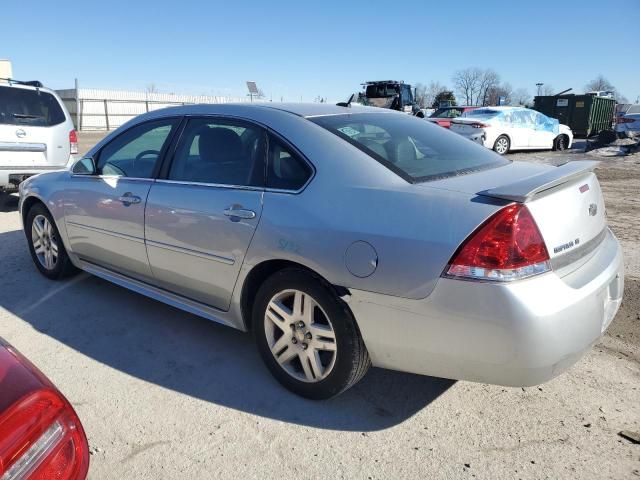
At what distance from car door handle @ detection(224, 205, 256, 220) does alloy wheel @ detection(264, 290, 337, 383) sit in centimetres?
46

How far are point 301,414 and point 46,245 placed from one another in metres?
3.18

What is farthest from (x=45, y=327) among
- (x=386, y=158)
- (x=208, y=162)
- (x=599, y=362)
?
(x=599, y=362)

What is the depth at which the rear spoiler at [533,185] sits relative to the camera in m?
2.13

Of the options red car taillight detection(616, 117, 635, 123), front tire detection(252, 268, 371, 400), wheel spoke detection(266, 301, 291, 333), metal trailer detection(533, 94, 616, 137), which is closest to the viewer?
front tire detection(252, 268, 371, 400)

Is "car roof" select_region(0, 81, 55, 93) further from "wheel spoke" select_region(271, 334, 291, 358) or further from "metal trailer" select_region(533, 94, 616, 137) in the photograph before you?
"metal trailer" select_region(533, 94, 616, 137)

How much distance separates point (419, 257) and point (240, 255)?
1.10 metres

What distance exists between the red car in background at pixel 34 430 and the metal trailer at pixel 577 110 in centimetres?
2539

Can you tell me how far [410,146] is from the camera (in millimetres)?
2949

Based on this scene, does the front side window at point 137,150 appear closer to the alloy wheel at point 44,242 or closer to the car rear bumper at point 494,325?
the alloy wheel at point 44,242

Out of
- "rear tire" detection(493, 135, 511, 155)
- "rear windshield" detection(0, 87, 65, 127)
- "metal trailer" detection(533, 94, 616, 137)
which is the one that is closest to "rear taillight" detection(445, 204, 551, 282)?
"rear windshield" detection(0, 87, 65, 127)

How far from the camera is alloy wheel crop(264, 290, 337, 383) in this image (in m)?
Answer: 2.64

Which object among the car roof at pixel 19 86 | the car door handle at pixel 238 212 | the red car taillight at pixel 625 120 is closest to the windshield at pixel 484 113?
the red car taillight at pixel 625 120

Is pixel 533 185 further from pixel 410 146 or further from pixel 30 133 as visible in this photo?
pixel 30 133

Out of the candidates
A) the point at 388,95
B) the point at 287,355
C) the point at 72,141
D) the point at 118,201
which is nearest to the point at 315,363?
the point at 287,355
